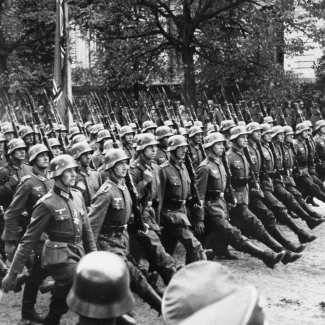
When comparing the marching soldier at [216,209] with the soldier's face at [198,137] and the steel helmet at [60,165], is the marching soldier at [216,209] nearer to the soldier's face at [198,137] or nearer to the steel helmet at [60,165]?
the soldier's face at [198,137]

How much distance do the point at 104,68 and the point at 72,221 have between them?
669 inches

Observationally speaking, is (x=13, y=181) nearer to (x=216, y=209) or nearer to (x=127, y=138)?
(x=216, y=209)

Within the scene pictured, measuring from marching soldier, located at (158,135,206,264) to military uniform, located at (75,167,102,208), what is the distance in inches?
33.5

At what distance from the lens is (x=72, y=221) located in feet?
20.5

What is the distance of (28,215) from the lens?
8.17m

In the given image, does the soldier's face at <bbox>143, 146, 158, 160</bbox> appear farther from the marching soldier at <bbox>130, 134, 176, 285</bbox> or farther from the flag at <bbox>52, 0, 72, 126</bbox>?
the flag at <bbox>52, 0, 72, 126</bbox>

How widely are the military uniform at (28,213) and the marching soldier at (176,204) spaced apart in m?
1.49

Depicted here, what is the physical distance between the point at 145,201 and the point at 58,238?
1972mm

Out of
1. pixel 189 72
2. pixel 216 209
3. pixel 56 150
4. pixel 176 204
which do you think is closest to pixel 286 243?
pixel 216 209

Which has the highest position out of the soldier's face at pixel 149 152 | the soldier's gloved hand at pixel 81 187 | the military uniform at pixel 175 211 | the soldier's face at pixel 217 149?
the soldier's face at pixel 149 152

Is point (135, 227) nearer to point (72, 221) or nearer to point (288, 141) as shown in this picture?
Result: point (72, 221)

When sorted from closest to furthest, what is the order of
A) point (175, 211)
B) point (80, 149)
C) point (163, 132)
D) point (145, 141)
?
point (175, 211) → point (145, 141) → point (80, 149) → point (163, 132)

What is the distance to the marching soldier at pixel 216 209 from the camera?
9.01 metres

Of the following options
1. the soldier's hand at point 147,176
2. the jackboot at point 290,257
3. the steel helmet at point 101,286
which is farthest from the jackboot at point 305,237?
the steel helmet at point 101,286
